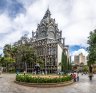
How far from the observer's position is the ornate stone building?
4146 inches

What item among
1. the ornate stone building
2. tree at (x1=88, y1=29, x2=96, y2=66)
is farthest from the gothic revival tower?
tree at (x1=88, y1=29, x2=96, y2=66)

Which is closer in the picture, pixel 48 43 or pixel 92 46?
pixel 92 46

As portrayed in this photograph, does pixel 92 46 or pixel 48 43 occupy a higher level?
pixel 48 43

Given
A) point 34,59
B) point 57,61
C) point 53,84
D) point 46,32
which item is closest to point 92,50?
point 53,84

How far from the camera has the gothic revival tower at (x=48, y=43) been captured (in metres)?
105

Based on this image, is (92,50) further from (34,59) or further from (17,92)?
(34,59)

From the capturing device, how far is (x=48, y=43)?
108 m

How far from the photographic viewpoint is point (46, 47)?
108 meters

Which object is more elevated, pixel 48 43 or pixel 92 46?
pixel 48 43

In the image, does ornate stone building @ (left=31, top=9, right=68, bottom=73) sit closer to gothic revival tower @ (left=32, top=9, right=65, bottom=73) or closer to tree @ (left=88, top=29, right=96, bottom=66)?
gothic revival tower @ (left=32, top=9, right=65, bottom=73)

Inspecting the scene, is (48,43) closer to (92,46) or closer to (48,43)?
(48,43)

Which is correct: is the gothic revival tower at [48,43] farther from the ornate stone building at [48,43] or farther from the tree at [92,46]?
the tree at [92,46]

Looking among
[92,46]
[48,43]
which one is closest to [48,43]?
[48,43]

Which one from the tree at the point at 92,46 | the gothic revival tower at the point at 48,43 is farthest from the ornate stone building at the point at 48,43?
the tree at the point at 92,46
